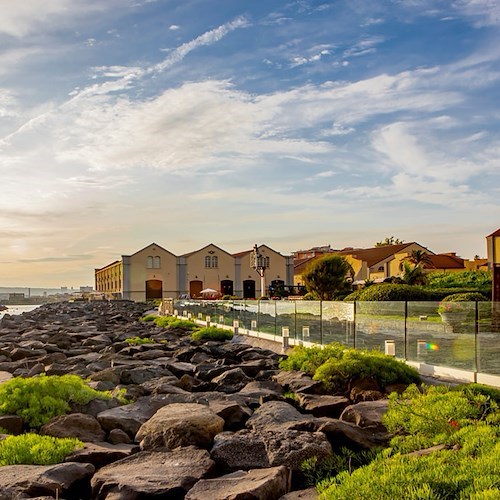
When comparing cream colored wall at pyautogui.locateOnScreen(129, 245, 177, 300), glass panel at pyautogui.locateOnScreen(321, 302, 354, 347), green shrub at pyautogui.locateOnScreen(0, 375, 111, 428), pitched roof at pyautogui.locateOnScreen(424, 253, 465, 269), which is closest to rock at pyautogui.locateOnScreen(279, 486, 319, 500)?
green shrub at pyautogui.locateOnScreen(0, 375, 111, 428)

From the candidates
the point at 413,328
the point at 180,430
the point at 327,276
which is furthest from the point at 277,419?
the point at 327,276

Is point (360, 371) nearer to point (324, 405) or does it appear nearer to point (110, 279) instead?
point (324, 405)

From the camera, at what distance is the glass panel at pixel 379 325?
1220cm

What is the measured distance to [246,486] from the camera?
5.48 m

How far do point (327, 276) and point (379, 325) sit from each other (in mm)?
23696

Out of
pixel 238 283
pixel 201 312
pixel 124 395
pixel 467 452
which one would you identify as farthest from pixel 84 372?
pixel 238 283

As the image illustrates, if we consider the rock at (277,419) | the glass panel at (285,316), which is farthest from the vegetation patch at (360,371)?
the glass panel at (285,316)

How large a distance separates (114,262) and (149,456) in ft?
226

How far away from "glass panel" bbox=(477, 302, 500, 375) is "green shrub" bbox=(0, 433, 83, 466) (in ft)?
20.8

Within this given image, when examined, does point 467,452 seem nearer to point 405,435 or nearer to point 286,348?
point 405,435

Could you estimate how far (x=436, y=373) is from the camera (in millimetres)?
10938

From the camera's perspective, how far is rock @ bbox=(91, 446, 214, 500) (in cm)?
573

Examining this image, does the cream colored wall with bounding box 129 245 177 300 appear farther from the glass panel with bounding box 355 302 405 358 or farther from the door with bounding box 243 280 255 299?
the glass panel with bounding box 355 302 405 358

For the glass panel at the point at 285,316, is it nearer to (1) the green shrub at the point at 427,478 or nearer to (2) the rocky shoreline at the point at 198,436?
(2) the rocky shoreline at the point at 198,436
